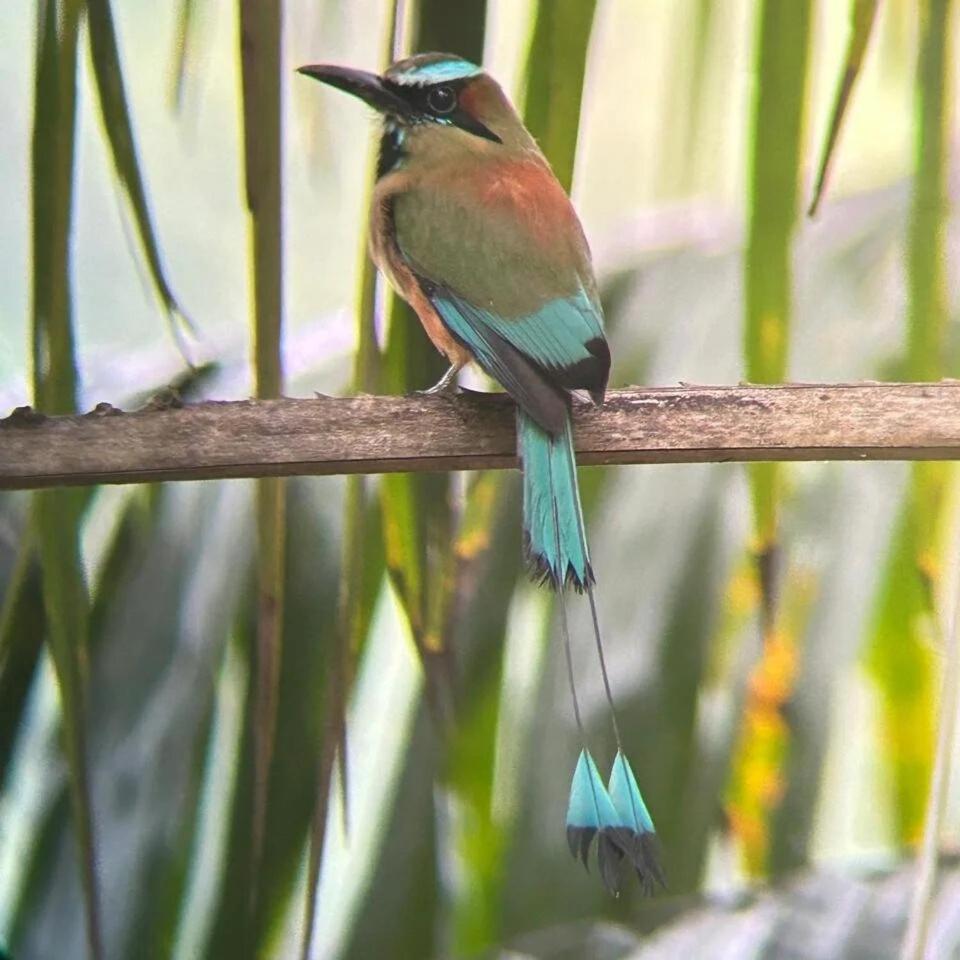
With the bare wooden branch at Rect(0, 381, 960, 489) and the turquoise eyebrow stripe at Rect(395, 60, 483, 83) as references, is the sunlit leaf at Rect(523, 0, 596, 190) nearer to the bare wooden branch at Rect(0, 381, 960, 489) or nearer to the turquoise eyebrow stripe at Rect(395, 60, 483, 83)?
the turquoise eyebrow stripe at Rect(395, 60, 483, 83)

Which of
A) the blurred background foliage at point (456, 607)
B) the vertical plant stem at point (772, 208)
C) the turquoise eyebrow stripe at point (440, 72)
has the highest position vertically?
the turquoise eyebrow stripe at point (440, 72)

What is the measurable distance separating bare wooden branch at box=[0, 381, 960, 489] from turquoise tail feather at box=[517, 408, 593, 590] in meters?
0.08

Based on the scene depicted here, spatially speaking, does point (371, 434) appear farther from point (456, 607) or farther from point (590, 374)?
point (456, 607)

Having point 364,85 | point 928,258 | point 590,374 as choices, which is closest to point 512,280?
point 590,374

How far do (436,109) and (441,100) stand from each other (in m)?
0.02

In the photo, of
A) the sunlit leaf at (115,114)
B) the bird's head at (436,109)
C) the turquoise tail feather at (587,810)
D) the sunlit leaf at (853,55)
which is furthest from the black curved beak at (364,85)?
the turquoise tail feather at (587,810)

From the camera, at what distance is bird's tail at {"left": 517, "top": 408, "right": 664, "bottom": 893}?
3.41ft

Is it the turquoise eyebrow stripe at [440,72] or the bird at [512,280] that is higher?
the turquoise eyebrow stripe at [440,72]

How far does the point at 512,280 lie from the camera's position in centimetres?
126

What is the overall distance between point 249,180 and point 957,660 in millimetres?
711

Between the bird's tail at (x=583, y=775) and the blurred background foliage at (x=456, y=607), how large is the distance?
0.18m

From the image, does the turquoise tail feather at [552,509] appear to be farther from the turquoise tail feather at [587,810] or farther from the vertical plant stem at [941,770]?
the vertical plant stem at [941,770]

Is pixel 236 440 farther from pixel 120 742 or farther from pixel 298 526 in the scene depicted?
pixel 120 742

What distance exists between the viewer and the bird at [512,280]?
1056mm
